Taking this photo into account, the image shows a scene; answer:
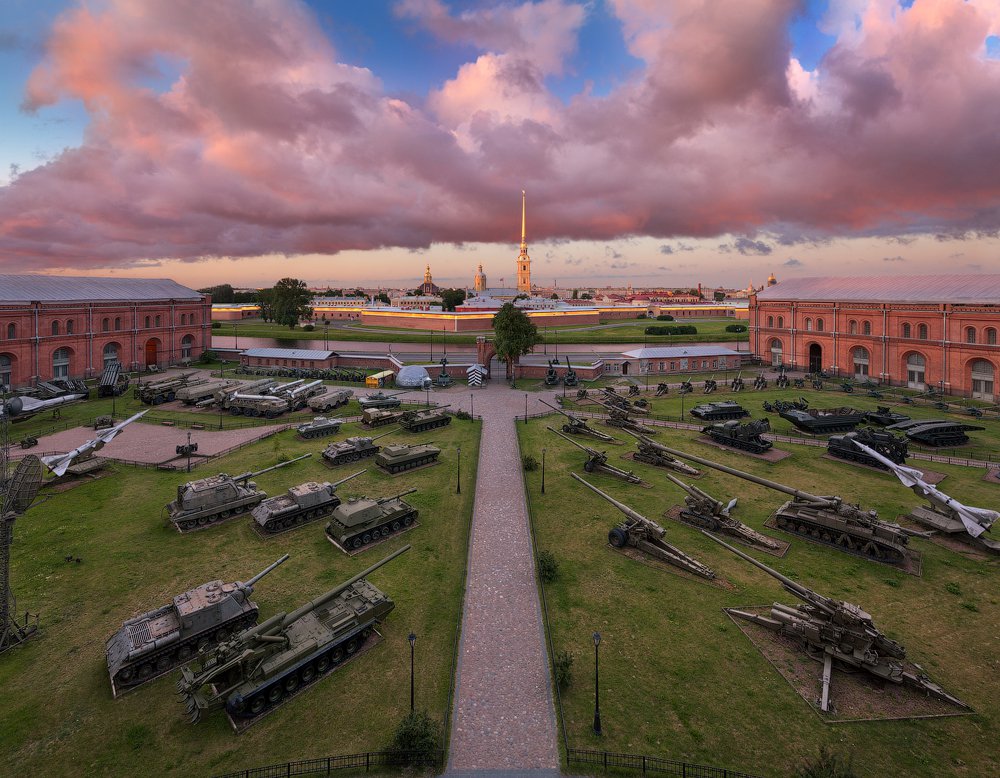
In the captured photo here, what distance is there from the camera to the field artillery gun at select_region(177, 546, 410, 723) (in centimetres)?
1217

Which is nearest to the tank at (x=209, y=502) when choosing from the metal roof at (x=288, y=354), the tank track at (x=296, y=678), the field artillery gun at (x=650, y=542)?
the tank track at (x=296, y=678)

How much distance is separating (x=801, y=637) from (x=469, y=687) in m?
9.34

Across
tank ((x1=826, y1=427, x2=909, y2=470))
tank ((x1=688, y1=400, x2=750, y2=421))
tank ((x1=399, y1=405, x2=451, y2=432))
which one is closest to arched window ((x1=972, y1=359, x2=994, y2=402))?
tank ((x1=688, y1=400, x2=750, y2=421))

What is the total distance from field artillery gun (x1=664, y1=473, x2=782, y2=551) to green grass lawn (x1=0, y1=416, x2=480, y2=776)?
9.54 meters

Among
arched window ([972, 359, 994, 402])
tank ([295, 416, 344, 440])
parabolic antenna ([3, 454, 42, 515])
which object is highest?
arched window ([972, 359, 994, 402])

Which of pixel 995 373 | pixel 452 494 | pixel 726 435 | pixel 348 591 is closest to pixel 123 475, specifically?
pixel 452 494

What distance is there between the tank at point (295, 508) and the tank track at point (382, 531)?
6.41ft

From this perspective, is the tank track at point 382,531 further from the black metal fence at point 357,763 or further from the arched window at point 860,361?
the arched window at point 860,361

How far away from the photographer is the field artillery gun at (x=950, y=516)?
19.7 metres

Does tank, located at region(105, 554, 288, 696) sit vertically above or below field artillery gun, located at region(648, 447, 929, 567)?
below

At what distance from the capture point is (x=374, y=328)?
109562 mm

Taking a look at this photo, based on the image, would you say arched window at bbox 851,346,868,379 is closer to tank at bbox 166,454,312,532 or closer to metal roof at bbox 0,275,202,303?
tank at bbox 166,454,312,532

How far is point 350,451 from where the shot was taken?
29.9 m

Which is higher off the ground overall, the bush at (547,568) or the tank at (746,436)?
the tank at (746,436)
